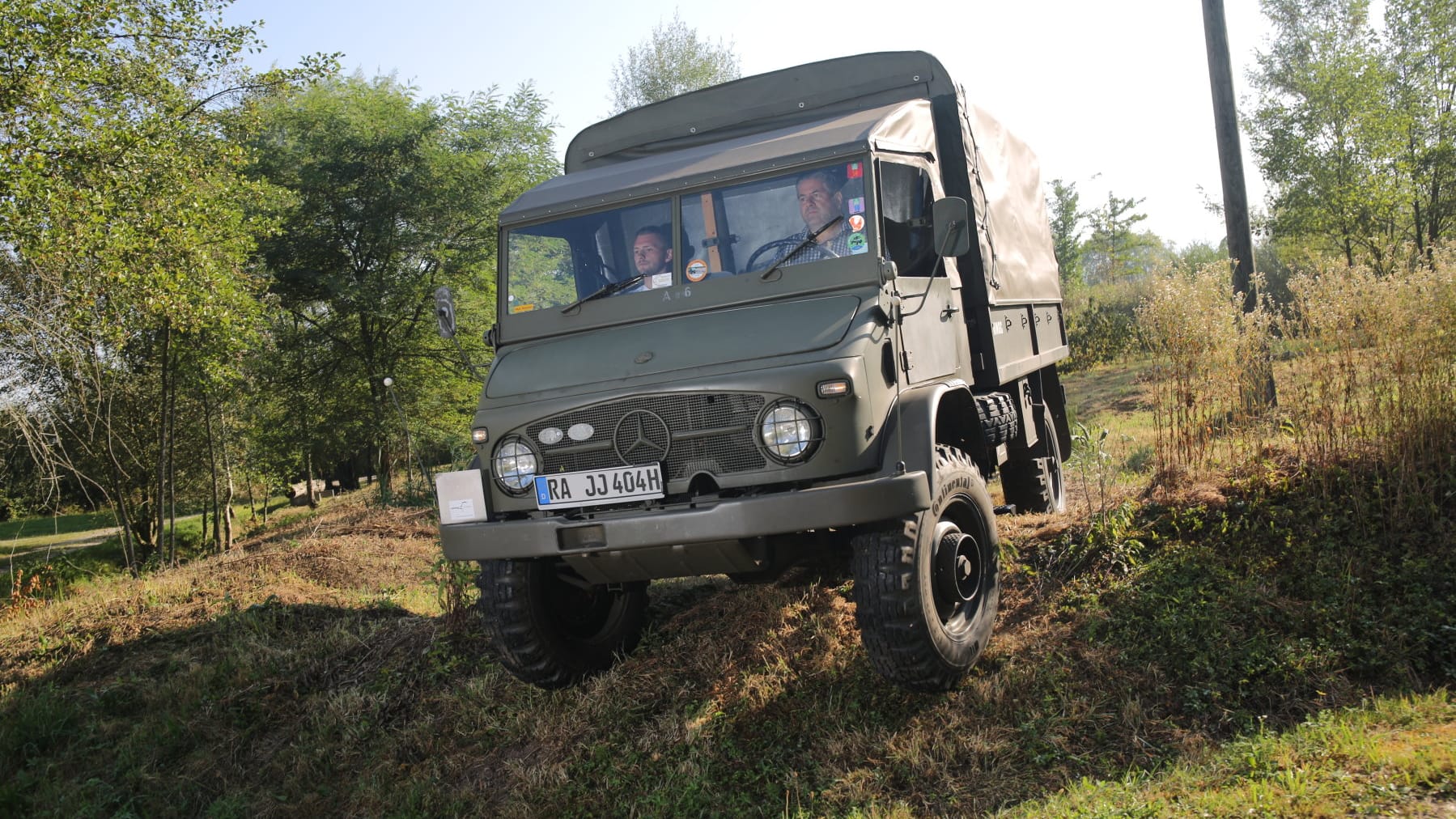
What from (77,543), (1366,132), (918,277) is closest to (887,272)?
(918,277)

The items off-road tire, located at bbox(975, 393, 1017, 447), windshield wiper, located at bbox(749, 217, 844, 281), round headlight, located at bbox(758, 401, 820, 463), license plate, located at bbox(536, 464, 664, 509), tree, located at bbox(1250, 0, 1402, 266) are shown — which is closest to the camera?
round headlight, located at bbox(758, 401, 820, 463)

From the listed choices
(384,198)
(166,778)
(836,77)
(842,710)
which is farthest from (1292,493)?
(384,198)

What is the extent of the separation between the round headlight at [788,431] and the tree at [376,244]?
15772 millimetres

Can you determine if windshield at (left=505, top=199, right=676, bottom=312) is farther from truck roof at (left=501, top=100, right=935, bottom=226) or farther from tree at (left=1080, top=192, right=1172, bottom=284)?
tree at (left=1080, top=192, right=1172, bottom=284)

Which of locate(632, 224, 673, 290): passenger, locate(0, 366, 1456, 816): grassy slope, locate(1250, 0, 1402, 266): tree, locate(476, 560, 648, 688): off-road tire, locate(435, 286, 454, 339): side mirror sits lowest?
locate(0, 366, 1456, 816): grassy slope

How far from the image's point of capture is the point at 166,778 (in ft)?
17.7

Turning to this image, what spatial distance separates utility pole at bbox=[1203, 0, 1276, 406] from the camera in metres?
9.69

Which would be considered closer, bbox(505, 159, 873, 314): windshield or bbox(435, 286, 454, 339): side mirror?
bbox(505, 159, 873, 314): windshield

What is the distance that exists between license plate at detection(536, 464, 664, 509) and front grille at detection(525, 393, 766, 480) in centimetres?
6

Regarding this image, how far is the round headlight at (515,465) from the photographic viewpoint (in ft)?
15.0

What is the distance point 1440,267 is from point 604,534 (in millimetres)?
4793

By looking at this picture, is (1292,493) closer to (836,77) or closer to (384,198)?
(836,77)

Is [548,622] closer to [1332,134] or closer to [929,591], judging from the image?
[929,591]

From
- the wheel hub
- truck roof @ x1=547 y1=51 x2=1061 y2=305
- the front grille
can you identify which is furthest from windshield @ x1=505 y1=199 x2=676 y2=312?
the wheel hub
